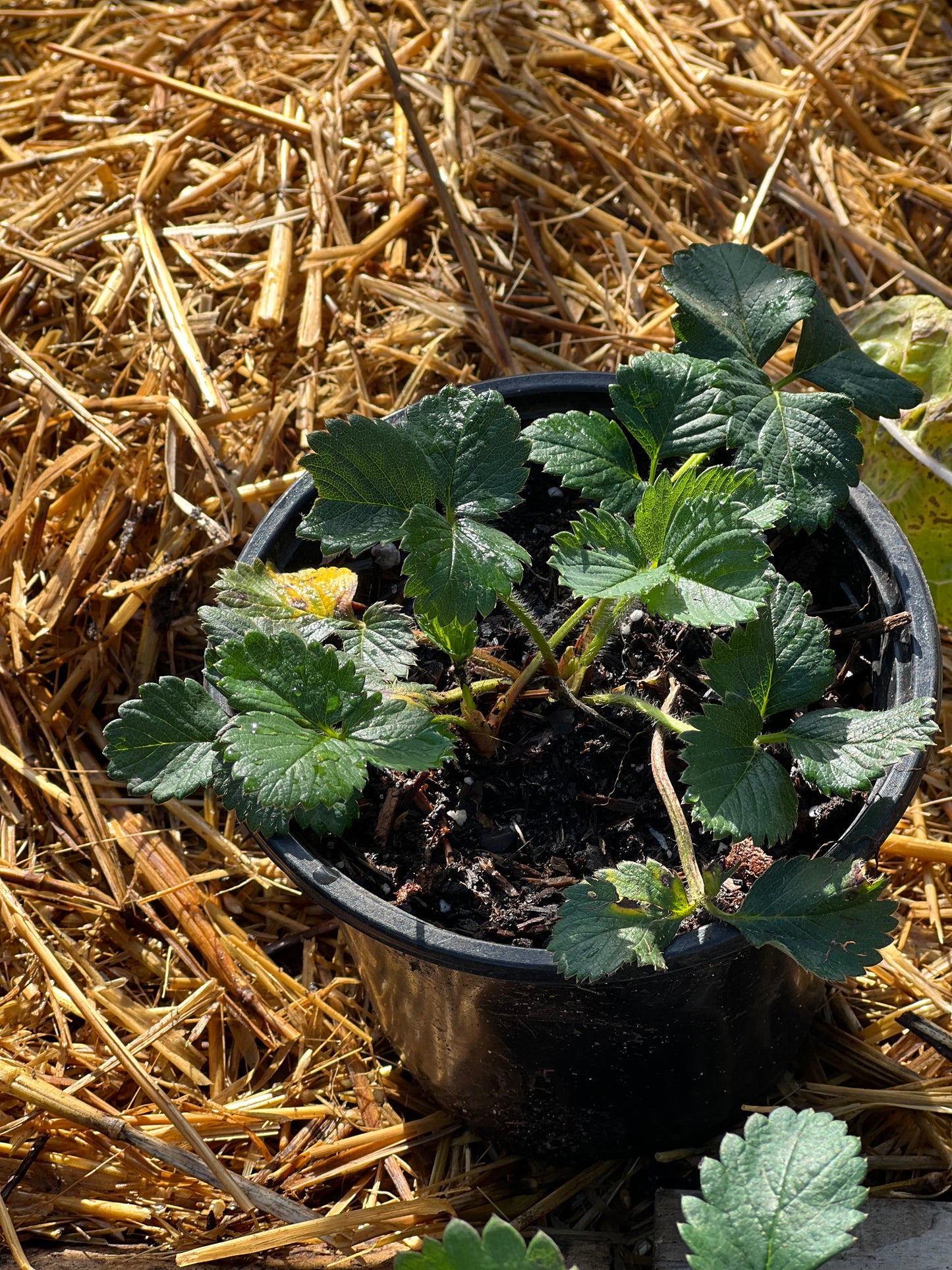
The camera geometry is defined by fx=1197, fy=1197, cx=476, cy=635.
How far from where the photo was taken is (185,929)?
1479 millimetres

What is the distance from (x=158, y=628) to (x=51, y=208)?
2.53 ft

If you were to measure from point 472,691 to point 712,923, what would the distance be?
32 centimetres

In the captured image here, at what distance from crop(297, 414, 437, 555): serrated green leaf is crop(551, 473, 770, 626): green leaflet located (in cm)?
16

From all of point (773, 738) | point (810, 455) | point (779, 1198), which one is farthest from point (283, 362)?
point (779, 1198)

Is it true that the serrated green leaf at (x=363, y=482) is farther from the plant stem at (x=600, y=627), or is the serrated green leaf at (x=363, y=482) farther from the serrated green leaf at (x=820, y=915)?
the serrated green leaf at (x=820, y=915)

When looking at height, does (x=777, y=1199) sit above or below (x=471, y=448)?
below

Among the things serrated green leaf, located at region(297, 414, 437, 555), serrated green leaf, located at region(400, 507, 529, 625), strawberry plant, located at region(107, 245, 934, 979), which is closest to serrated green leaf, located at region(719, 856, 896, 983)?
strawberry plant, located at region(107, 245, 934, 979)

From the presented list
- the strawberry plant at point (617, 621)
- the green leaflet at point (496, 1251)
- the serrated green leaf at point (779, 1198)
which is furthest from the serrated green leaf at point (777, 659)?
the green leaflet at point (496, 1251)

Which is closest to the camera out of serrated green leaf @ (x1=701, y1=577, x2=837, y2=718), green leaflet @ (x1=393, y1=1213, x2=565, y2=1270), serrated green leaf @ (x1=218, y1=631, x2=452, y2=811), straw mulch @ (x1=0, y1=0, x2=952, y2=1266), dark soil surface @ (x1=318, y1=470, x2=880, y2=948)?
green leaflet @ (x1=393, y1=1213, x2=565, y2=1270)

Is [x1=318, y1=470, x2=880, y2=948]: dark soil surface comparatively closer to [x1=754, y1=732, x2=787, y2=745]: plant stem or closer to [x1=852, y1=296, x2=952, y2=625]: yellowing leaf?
[x1=754, y1=732, x2=787, y2=745]: plant stem

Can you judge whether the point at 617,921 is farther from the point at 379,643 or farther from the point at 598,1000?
the point at 379,643

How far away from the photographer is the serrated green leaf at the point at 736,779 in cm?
98

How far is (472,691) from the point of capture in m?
1.18

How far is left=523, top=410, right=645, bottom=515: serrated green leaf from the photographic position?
108 cm
